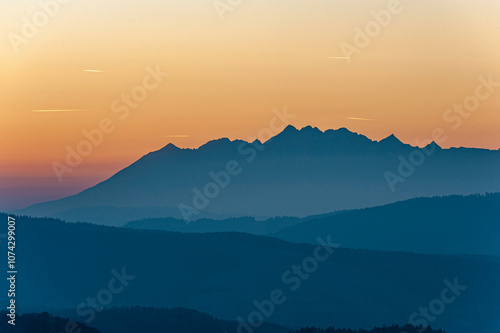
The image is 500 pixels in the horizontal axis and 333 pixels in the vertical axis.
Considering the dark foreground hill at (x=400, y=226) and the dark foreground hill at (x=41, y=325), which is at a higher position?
the dark foreground hill at (x=400, y=226)

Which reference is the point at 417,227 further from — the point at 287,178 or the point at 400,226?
the point at 287,178

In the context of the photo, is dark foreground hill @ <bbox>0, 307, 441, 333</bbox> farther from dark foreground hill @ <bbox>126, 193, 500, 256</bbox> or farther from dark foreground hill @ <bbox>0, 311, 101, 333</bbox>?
dark foreground hill @ <bbox>126, 193, 500, 256</bbox>

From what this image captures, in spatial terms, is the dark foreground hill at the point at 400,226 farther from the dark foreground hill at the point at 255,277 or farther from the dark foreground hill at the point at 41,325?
the dark foreground hill at the point at 41,325

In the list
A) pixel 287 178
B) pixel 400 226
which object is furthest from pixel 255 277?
pixel 400 226

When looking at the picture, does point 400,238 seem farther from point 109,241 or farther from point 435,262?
point 109,241

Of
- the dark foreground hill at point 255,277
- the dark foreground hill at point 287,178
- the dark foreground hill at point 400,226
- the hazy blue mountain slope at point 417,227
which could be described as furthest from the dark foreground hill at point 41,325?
the hazy blue mountain slope at point 417,227

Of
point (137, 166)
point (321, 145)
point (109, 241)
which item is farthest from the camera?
point (321, 145)

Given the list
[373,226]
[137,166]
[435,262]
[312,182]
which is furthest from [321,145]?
[137,166]
